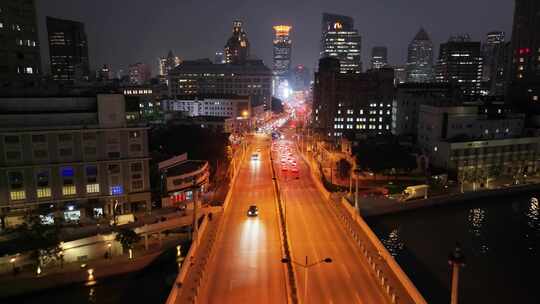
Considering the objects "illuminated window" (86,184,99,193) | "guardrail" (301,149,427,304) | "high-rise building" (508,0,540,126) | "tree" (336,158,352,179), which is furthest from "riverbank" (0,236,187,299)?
"high-rise building" (508,0,540,126)

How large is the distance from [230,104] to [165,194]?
3885 inches

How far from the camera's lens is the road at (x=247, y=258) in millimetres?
29375

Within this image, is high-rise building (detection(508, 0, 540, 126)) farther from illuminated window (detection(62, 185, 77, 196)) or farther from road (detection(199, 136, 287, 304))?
illuminated window (detection(62, 185, 77, 196))

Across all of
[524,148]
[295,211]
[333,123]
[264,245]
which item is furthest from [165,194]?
[333,123]

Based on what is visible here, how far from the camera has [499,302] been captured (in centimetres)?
3538

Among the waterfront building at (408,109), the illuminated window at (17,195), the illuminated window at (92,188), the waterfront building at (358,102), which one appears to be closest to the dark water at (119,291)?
the illuminated window at (92,188)

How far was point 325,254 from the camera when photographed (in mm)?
36156

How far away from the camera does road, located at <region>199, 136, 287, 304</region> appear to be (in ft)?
96.4

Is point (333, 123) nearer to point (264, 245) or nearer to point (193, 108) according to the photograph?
point (193, 108)

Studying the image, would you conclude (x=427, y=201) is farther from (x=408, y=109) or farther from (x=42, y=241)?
(x=42, y=241)

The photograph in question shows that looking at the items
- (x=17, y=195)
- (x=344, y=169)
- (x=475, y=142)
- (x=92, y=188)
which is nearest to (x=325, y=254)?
(x=92, y=188)

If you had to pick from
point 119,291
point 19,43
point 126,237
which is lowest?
point 119,291

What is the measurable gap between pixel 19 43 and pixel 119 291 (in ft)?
161

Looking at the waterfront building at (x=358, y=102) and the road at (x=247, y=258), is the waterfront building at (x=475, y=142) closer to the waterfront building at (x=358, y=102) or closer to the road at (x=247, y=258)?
the waterfront building at (x=358, y=102)
